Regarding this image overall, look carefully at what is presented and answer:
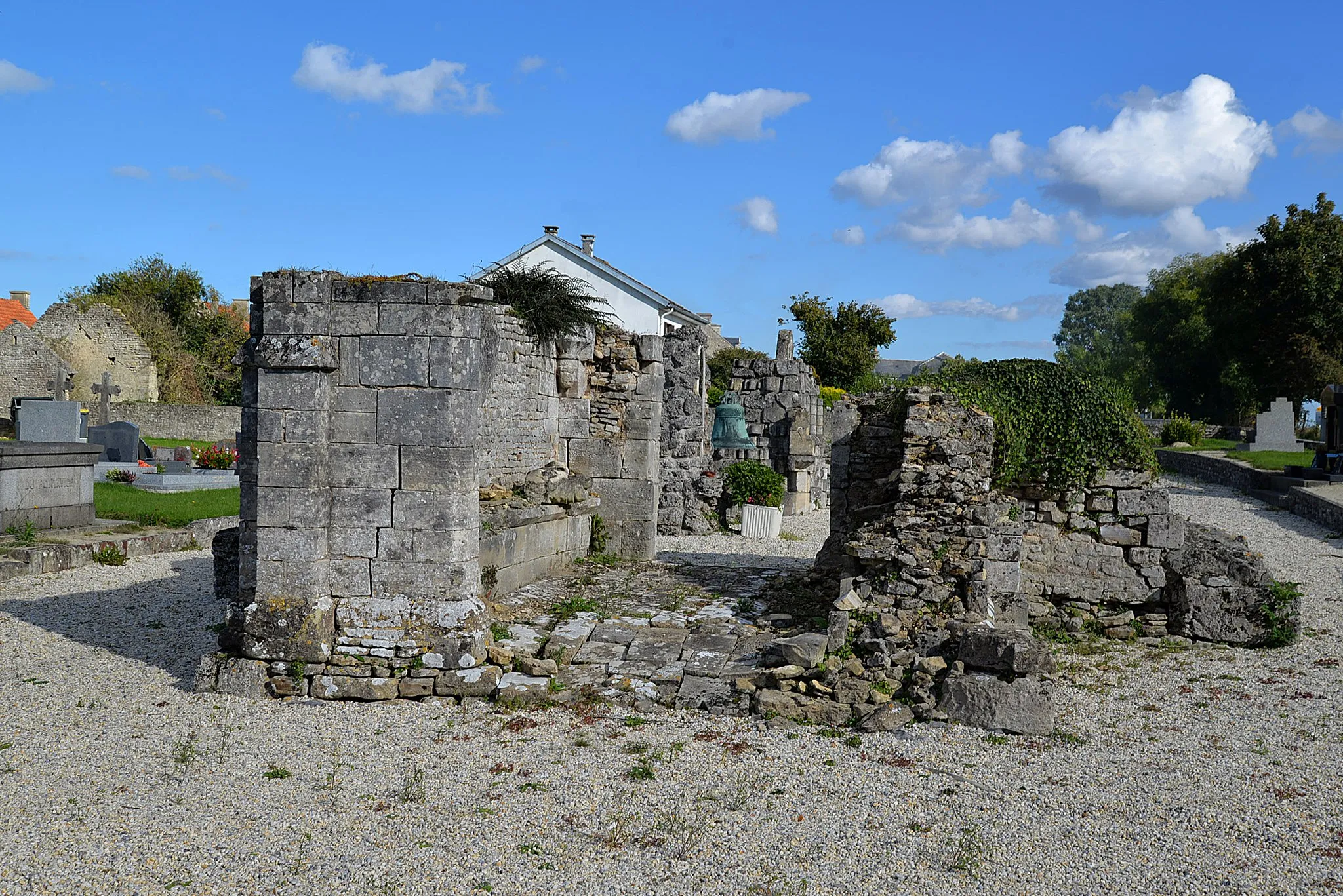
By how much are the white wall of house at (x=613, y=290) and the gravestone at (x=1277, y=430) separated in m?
19.6

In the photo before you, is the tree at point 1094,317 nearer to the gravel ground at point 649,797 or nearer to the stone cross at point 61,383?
the stone cross at point 61,383

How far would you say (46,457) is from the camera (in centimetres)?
1217

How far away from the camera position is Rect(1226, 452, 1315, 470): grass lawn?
76.7 ft

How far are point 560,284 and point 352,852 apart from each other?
24.1 feet

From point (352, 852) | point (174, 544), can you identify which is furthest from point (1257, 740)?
point (174, 544)

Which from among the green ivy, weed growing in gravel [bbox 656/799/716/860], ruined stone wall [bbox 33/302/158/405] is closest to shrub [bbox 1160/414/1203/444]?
the green ivy

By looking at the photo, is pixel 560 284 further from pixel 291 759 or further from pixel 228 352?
pixel 228 352

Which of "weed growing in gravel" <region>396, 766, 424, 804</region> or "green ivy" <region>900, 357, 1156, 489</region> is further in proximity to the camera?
"green ivy" <region>900, 357, 1156, 489</region>

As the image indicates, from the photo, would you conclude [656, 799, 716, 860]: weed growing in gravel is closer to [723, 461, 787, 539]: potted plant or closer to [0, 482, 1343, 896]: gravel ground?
[0, 482, 1343, 896]: gravel ground

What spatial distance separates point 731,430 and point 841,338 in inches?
925

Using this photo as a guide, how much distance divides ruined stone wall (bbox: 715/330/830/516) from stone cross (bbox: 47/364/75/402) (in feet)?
87.4

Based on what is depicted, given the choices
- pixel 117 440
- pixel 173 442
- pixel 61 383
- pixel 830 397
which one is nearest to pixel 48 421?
pixel 117 440

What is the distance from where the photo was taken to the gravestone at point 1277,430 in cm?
2892

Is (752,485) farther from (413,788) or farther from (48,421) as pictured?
(48,421)
